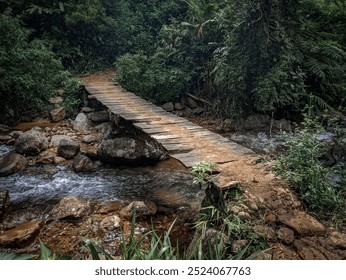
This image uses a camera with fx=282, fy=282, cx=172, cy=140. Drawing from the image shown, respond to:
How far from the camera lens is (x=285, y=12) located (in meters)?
7.52

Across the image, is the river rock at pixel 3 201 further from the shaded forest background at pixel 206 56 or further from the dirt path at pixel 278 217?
the shaded forest background at pixel 206 56

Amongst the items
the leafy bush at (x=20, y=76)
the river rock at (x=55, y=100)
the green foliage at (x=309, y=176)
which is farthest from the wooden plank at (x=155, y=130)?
the river rock at (x=55, y=100)

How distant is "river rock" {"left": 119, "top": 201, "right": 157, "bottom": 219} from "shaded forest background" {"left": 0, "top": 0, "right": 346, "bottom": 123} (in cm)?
436

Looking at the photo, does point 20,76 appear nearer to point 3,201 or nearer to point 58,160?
point 58,160

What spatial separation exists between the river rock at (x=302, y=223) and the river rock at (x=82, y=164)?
4.03 metres

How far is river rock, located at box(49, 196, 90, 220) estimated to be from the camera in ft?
13.1

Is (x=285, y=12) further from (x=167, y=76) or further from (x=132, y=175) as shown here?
(x=132, y=175)

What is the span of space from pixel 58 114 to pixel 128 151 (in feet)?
11.0

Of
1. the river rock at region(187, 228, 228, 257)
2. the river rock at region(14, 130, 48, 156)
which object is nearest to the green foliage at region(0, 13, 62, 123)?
the river rock at region(14, 130, 48, 156)

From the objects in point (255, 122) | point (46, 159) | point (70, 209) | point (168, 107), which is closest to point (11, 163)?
point (46, 159)

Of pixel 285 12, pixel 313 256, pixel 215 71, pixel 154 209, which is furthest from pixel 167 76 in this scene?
pixel 313 256

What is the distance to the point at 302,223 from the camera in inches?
99.0
